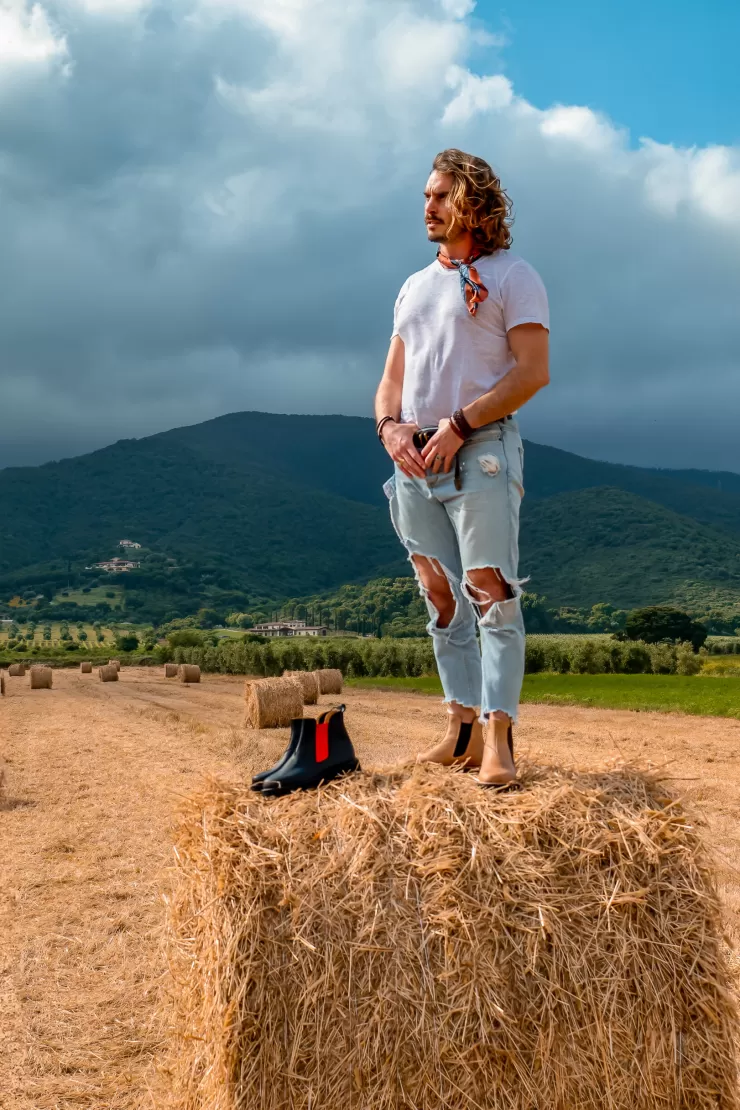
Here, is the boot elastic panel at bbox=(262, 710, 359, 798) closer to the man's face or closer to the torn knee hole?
the torn knee hole

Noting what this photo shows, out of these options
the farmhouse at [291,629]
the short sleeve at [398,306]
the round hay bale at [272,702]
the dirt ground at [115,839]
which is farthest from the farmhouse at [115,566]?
the short sleeve at [398,306]

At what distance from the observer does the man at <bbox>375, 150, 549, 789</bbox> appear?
3.71 m

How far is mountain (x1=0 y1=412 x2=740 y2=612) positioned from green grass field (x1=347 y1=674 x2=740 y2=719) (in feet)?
210

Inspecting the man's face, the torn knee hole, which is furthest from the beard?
the torn knee hole

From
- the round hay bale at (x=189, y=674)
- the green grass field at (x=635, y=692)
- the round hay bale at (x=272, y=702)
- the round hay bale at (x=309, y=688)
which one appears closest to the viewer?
the round hay bale at (x=272, y=702)

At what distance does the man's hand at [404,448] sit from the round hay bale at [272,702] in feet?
54.7

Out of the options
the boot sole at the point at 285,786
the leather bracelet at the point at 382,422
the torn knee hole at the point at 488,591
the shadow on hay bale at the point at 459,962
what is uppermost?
the leather bracelet at the point at 382,422

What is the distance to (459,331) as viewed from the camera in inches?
150

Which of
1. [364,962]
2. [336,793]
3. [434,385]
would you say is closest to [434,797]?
[336,793]

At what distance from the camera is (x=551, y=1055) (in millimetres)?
3053

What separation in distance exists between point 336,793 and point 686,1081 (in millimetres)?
1573

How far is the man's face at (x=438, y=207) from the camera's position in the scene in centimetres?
388

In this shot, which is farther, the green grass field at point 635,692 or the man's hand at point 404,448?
the green grass field at point 635,692

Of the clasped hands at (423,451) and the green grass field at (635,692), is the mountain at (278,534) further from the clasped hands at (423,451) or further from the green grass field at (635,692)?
the clasped hands at (423,451)
